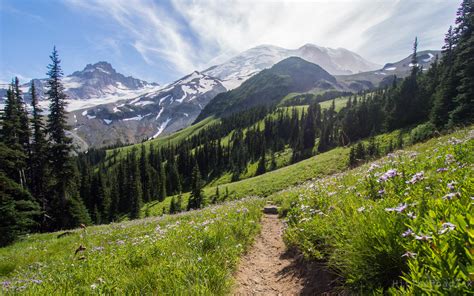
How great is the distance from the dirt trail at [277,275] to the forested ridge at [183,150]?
238 inches

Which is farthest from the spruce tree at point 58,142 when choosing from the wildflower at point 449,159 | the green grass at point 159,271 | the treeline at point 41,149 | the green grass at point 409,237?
the wildflower at point 449,159

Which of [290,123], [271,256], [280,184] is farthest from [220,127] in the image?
[271,256]

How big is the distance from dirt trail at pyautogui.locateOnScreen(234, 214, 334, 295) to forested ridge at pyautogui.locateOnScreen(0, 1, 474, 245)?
6.04 meters

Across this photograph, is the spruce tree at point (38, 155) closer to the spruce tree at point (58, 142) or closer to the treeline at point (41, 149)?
the treeline at point (41, 149)

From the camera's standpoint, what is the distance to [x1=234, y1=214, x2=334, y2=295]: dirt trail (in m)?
4.58

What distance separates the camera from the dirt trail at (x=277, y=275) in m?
4.58

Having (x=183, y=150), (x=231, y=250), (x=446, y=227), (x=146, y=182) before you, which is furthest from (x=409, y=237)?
(x=183, y=150)

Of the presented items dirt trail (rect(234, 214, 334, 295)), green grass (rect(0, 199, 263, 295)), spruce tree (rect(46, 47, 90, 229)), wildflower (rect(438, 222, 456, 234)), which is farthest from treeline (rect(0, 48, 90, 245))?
wildflower (rect(438, 222, 456, 234))

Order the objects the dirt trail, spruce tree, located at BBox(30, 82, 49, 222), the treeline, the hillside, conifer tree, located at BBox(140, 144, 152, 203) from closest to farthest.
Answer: the hillside → the dirt trail → the treeline → spruce tree, located at BBox(30, 82, 49, 222) → conifer tree, located at BBox(140, 144, 152, 203)

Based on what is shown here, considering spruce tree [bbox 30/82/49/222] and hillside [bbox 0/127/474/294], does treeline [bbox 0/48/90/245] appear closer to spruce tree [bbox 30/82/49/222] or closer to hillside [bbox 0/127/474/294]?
spruce tree [bbox 30/82/49/222]

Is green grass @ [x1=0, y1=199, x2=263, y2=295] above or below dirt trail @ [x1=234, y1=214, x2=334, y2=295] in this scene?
above

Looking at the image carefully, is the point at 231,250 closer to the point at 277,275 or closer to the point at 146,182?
the point at 277,275

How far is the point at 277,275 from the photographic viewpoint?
19.0ft

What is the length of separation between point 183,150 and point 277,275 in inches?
5029
